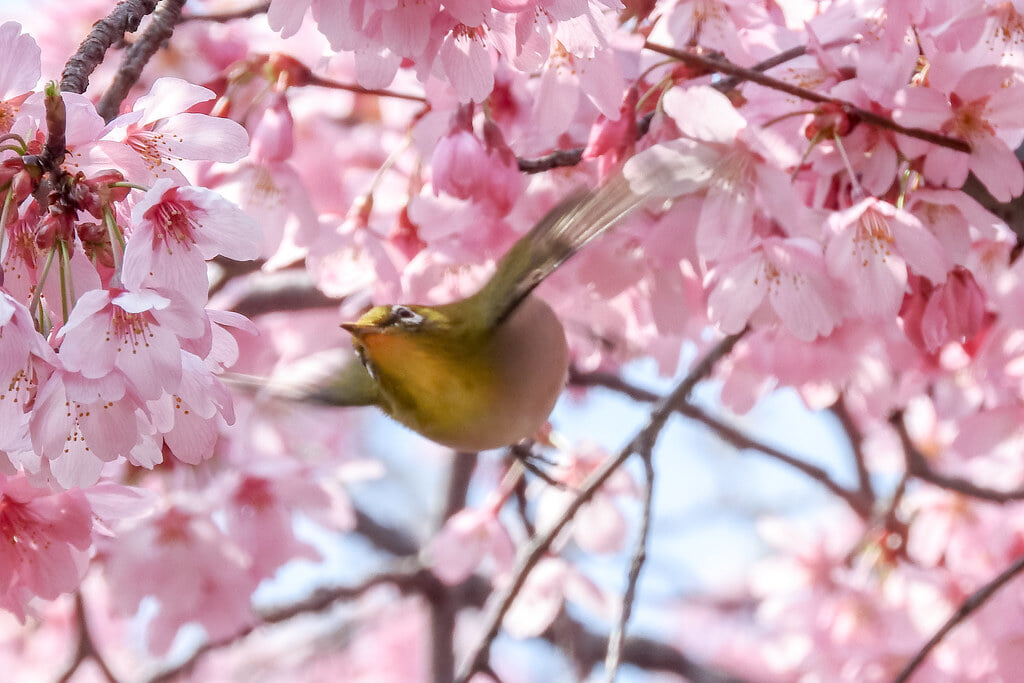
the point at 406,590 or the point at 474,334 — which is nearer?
the point at 474,334

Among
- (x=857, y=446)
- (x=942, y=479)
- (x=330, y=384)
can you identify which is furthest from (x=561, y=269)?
(x=857, y=446)

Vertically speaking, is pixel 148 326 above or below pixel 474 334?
above

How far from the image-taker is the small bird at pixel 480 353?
47.9 inches

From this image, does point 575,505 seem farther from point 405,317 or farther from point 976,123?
point 976,123

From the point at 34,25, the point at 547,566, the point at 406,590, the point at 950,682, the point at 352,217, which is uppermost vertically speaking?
the point at 352,217

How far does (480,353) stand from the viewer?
135 cm

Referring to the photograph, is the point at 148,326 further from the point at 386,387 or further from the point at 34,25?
the point at 34,25

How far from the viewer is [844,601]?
7.87 feet

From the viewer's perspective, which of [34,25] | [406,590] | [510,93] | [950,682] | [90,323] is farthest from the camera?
[34,25]

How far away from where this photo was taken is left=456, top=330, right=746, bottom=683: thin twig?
154cm

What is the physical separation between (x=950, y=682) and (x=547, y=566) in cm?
88

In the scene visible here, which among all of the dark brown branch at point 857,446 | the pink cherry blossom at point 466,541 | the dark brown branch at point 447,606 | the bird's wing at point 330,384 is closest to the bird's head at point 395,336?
the bird's wing at point 330,384

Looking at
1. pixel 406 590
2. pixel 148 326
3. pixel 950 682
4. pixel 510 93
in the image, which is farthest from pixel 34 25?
pixel 950 682

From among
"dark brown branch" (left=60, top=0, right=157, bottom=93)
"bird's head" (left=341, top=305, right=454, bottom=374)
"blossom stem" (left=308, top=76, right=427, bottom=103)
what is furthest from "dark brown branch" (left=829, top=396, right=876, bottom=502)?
"dark brown branch" (left=60, top=0, right=157, bottom=93)
